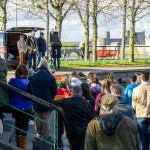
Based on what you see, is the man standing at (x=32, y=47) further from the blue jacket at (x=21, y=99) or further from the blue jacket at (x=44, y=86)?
the blue jacket at (x=21, y=99)

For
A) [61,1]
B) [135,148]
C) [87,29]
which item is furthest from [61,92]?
[87,29]

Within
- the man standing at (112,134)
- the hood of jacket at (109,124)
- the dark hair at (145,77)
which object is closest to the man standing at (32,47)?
the dark hair at (145,77)

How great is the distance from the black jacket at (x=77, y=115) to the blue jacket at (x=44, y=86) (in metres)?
2.15

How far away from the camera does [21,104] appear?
431 inches

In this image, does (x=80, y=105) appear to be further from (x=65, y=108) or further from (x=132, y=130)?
(x=132, y=130)

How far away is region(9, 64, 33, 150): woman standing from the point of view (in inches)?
432

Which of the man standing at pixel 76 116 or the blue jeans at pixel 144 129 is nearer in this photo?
the man standing at pixel 76 116

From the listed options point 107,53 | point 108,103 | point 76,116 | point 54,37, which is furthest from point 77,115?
point 107,53

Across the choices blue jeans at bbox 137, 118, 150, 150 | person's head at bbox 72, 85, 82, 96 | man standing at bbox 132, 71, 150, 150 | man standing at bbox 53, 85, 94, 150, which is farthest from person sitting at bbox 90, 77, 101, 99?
person's head at bbox 72, 85, 82, 96

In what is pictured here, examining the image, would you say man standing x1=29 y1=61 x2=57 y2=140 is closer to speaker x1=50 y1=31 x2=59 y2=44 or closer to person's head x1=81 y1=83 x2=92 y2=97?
person's head x1=81 y1=83 x2=92 y2=97

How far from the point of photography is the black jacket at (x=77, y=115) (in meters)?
9.80

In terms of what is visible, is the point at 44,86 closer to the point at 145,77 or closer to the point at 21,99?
the point at 21,99

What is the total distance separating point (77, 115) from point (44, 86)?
236 cm

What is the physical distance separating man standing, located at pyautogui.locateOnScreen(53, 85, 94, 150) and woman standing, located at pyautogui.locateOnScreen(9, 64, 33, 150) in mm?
1217
